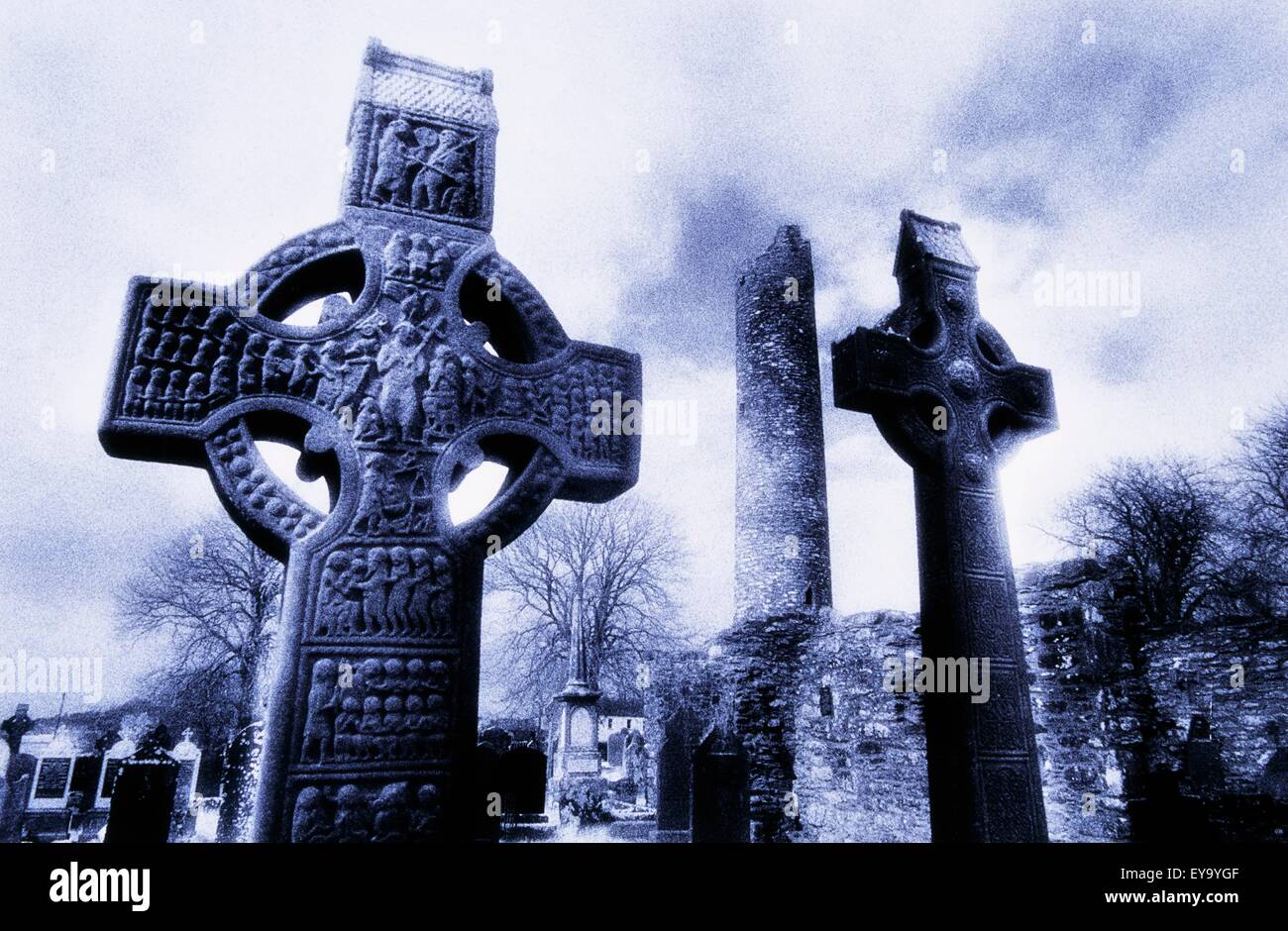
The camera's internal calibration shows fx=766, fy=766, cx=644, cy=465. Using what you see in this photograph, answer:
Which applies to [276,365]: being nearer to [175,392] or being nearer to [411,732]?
[175,392]

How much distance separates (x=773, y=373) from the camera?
2262 cm

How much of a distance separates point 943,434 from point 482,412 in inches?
85.1

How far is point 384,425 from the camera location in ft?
8.96

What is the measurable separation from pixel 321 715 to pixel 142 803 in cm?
831

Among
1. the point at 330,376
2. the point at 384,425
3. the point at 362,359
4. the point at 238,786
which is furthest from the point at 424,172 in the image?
the point at 238,786

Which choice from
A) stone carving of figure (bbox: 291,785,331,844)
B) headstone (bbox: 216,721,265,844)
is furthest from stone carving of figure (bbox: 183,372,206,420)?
headstone (bbox: 216,721,265,844)

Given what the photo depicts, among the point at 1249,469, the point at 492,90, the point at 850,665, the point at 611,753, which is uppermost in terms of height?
the point at 1249,469

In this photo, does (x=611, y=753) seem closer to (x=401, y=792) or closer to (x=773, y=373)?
(x=773, y=373)

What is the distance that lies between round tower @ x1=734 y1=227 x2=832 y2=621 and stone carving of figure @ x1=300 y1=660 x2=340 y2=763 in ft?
59.7

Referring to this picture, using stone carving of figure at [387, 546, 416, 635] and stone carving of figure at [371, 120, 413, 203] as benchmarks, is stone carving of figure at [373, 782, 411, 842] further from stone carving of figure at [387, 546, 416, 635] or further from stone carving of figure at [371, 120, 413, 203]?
stone carving of figure at [371, 120, 413, 203]

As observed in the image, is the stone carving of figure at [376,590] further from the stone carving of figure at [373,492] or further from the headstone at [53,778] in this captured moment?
the headstone at [53,778]

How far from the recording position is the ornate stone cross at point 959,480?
3193 millimetres
